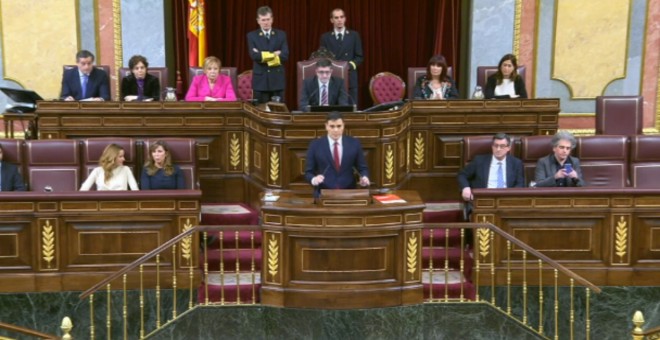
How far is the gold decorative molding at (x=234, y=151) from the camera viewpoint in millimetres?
8117

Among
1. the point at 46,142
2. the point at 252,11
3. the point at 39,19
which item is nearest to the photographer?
the point at 46,142

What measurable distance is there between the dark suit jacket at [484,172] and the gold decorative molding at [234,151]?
1.95 m

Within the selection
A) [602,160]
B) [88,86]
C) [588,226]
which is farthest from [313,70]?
[588,226]

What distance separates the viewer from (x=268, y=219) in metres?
6.09

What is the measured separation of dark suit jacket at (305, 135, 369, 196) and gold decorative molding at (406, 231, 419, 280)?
75 centimetres

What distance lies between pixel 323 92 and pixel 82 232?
2434 mm

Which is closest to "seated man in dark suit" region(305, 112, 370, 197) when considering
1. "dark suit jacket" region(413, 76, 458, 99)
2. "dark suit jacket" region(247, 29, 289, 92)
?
"dark suit jacket" region(413, 76, 458, 99)

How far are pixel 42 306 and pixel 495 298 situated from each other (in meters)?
3.08

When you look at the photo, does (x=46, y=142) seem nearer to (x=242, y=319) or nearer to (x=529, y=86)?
(x=242, y=319)

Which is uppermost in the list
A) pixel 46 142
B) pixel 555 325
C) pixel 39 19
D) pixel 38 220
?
pixel 39 19

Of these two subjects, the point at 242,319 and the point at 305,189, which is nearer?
the point at 242,319

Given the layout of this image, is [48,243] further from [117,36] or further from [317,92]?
[117,36]

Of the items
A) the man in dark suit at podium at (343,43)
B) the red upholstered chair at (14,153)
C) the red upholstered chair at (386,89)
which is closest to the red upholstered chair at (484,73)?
the red upholstered chair at (386,89)

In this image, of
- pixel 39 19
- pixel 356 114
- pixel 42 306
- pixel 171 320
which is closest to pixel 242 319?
pixel 171 320
